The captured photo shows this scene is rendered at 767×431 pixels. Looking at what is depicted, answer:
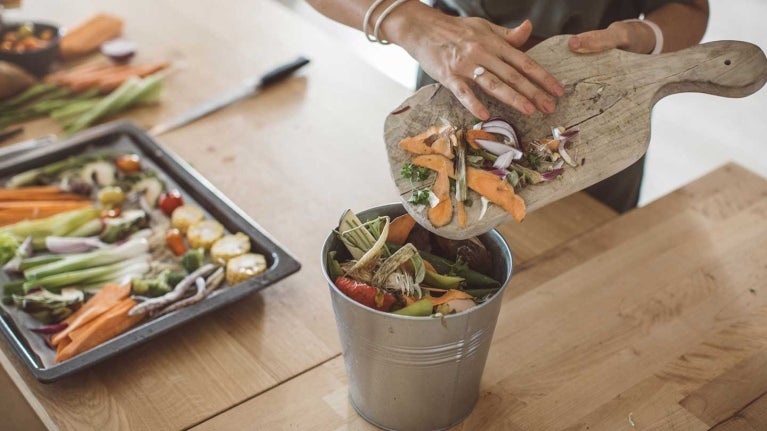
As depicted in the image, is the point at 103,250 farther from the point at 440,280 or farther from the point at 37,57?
the point at 37,57

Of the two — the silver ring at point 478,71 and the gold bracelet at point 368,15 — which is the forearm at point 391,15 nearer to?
the gold bracelet at point 368,15

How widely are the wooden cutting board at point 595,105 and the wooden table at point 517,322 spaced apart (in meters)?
0.33

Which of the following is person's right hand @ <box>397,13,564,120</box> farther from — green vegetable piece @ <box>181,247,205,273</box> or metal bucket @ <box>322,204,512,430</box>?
green vegetable piece @ <box>181,247,205,273</box>

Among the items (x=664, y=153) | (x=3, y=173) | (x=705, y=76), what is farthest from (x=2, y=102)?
(x=664, y=153)

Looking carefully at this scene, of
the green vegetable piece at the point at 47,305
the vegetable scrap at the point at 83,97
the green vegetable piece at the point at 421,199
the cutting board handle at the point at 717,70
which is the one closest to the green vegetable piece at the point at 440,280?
the green vegetable piece at the point at 421,199

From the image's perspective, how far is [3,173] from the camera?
6.32ft

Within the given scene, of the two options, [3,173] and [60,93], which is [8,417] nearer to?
[3,173]

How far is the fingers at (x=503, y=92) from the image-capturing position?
52.8 inches

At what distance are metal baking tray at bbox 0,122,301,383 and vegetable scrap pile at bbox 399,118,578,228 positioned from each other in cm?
39

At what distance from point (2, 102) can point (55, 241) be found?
72cm

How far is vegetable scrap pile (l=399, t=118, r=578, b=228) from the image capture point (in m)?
1.27

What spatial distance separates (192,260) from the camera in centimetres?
163

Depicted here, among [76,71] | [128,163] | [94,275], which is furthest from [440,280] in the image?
[76,71]

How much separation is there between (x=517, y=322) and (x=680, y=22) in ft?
2.29
